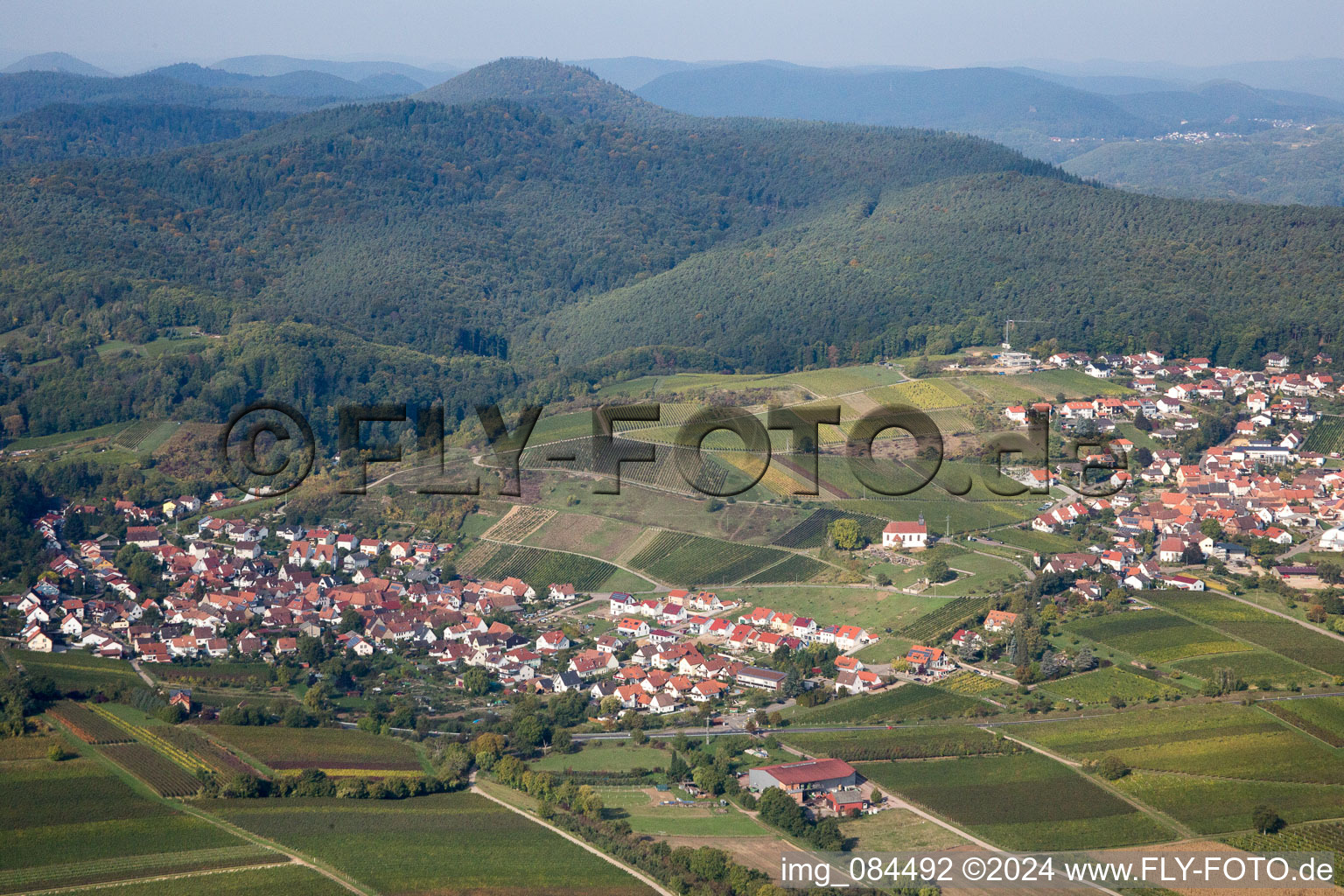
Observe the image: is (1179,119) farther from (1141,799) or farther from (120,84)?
(1141,799)

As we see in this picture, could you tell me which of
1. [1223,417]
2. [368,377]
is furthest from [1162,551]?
[368,377]

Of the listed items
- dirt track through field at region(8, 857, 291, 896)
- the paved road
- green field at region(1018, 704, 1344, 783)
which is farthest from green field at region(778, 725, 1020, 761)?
dirt track through field at region(8, 857, 291, 896)

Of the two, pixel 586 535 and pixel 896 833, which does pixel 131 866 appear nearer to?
pixel 896 833

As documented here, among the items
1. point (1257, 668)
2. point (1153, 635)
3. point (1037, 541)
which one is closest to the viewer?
point (1257, 668)

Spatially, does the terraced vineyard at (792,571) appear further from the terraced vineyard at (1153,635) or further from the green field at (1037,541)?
the terraced vineyard at (1153,635)

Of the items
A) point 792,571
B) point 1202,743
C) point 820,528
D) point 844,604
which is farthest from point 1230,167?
point 1202,743

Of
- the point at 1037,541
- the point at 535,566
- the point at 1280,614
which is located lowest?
the point at 535,566
